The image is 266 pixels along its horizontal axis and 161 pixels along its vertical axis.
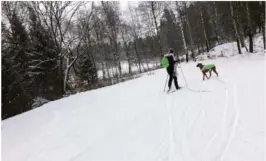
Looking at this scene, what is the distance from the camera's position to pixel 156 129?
6.59 metres

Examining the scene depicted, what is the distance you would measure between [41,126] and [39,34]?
59.1 ft

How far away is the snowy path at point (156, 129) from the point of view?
5.04m

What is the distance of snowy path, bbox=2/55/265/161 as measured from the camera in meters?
5.04

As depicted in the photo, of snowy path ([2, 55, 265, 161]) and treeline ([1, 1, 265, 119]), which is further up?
treeline ([1, 1, 265, 119])

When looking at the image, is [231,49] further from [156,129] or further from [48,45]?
[156,129]

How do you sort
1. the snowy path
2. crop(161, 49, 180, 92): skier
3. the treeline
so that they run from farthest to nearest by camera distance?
the treeline → crop(161, 49, 180, 92): skier → the snowy path

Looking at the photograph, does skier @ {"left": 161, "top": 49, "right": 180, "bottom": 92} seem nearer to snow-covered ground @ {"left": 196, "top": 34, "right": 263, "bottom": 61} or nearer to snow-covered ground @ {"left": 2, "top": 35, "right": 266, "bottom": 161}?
snow-covered ground @ {"left": 2, "top": 35, "right": 266, "bottom": 161}

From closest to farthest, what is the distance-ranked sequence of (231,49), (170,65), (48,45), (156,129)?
(156,129), (170,65), (48,45), (231,49)

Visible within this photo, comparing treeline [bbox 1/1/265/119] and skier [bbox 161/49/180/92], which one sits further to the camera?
treeline [bbox 1/1/265/119]

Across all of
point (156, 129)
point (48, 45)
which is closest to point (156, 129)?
point (156, 129)

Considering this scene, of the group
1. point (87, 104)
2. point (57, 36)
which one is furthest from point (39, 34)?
point (87, 104)

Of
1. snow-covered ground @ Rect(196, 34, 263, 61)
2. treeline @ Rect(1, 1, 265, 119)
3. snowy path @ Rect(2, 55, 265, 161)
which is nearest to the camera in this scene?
snowy path @ Rect(2, 55, 265, 161)

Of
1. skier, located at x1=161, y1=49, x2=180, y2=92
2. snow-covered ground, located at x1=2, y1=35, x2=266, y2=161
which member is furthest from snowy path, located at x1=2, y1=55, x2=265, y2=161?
skier, located at x1=161, y1=49, x2=180, y2=92

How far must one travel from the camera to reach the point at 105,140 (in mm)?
6535
